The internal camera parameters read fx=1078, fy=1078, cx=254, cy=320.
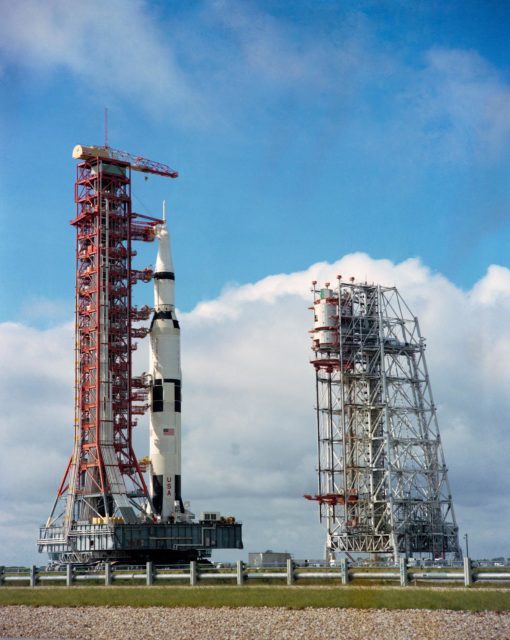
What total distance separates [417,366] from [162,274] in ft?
95.4

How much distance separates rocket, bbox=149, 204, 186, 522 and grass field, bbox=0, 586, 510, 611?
Answer: 50.1 m

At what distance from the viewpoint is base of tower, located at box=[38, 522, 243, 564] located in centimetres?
10400

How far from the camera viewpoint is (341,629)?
4169 centimetres

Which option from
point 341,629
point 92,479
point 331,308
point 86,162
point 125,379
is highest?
point 86,162

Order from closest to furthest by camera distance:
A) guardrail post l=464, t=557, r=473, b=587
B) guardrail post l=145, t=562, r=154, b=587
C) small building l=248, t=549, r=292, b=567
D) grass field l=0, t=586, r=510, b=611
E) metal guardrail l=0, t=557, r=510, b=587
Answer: grass field l=0, t=586, r=510, b=611
guardrail post l=464, t=557, r=473, b=587
metal guardrail l=0, t=557, r=510, b=587
guardrail post l=145, t=562, r=154, b=587
small building l=248, t=549, r=292, b=567

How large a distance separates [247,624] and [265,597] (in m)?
3.15

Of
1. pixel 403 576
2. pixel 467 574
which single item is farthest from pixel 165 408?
pixel 467 574

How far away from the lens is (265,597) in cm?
4769

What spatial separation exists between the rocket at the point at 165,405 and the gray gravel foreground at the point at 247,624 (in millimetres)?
55456

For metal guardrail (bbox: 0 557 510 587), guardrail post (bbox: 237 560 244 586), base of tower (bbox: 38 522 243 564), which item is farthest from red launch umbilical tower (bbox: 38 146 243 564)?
guardrail post (bbox: 237 560 244 586)

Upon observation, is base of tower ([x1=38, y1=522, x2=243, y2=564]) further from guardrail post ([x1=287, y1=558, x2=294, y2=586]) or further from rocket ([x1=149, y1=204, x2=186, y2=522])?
guardrail post ([x1=287, y1=558, x2=294, y2=586])

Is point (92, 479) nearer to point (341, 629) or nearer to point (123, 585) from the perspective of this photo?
point (123, 585)

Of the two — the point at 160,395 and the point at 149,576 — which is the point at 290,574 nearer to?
the point at 149,576

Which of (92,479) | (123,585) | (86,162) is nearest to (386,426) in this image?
(92,479)
